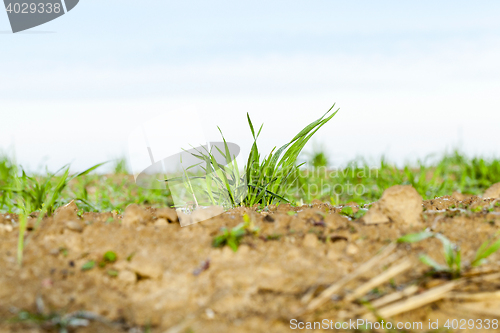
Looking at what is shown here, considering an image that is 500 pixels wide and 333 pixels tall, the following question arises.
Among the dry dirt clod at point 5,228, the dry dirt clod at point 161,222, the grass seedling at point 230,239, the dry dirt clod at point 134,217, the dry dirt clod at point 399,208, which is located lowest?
the dry dirt clod at point 399,208

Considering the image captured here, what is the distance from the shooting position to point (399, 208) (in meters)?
1.89

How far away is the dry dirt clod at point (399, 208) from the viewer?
1.88 meters

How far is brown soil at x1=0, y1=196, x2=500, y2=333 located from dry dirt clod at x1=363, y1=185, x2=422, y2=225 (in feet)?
0.14

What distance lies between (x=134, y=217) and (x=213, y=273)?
1.89ft

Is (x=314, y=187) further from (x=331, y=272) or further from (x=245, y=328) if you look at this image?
(x=245, y=328)

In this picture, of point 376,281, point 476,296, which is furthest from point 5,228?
point 476,296

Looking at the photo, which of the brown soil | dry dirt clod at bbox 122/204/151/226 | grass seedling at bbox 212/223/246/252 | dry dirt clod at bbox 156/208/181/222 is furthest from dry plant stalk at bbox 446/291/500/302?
dry dirt clod at bbox 122/204/151/226

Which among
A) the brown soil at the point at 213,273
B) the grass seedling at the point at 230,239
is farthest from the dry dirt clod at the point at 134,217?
the grass seedling at the point at 230,239

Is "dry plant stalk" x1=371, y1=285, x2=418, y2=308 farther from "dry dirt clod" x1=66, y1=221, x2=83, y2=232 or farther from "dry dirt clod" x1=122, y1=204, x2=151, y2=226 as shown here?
"dry dirt clod" x1=66, y1=221, x2=83, y2=232

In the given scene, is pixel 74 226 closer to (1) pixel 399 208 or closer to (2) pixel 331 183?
(1) pixel 399 208

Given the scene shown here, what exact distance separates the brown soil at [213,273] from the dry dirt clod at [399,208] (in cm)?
4

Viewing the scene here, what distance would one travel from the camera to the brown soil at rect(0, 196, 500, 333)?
1347 mm

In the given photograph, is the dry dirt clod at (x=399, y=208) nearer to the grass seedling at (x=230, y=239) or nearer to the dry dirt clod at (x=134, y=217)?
the grass seedling at (x=230, y=239)

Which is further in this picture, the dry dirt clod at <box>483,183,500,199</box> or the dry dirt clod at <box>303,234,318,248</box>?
the dry dirt clod at <box>483,183,500,199</box>
